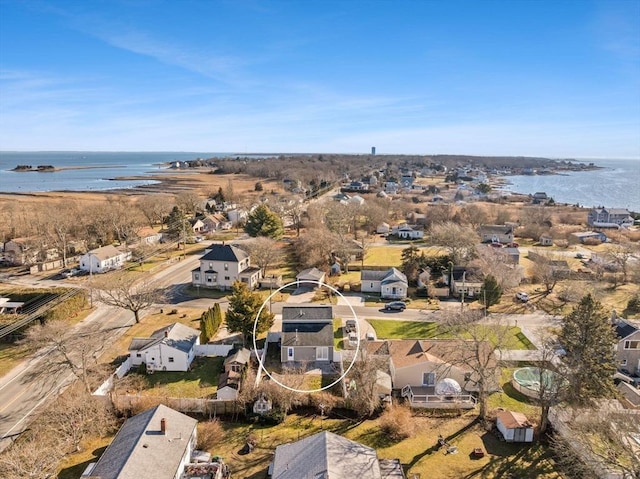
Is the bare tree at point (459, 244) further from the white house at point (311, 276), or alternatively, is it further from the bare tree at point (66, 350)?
the bare tree at point (66, 350)

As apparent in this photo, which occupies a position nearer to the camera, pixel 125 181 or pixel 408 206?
pixel 408 206

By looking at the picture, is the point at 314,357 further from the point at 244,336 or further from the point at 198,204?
the point at 198,204

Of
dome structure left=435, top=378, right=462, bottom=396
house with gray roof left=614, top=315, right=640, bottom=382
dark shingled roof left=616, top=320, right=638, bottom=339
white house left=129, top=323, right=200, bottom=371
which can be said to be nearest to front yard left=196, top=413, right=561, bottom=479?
dome structure left=435, top=378, right=462, bottom=396

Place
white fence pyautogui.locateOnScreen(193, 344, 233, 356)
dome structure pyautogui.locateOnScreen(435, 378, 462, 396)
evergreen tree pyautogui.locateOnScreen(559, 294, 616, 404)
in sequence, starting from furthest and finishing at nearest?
white fence pyautogui.locateOnScreen(193, 344, 233, 356) < dome structure pyautogui.locateOnScreen(435, 378, 462, 396) < evergreen tree pyautogui.locateOnScreen(559, 294, 616, 404)

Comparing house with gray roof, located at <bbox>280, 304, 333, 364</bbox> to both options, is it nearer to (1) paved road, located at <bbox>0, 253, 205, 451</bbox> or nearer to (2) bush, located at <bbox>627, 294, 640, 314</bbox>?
(1) paved road, located at <bbox>0, 253, 205, 451</bbox>

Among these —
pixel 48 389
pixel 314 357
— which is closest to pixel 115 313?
pixel 48 389

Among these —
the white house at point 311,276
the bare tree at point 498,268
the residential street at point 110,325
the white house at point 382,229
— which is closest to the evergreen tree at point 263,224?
the residential street at point 110,325

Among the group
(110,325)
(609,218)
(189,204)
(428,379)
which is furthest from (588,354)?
(609,218)

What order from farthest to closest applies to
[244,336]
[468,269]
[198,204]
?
1. [198,204]
2. [468,269]
3. [244,336]
